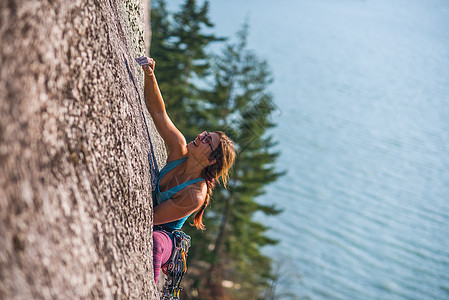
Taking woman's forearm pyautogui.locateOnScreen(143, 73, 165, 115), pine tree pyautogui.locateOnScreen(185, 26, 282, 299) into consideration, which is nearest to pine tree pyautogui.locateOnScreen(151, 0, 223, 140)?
pine tree pyautogui.locateOnScreen(185, 26, 282, 299)

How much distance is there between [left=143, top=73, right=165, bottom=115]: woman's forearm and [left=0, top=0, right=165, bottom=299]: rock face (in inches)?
28.1

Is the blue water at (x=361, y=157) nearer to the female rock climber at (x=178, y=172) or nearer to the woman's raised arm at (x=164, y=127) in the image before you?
the female rock climber at (x=178, y=172)

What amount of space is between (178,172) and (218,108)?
19999mm

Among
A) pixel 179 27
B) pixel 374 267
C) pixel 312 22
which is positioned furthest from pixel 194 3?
pixel 312 22

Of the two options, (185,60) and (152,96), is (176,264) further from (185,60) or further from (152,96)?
(185,60)

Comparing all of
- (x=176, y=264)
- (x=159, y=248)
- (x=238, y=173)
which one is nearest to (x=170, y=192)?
(x=159, y=248)

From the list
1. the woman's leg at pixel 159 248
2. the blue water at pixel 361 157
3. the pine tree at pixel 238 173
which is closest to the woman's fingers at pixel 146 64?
the woman's leg at pixel 159 248

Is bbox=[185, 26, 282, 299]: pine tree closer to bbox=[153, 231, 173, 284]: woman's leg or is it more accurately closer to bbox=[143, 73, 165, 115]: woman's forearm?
bbox=[143, 73, 165, 115]: woman's forearm

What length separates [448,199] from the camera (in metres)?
48.3

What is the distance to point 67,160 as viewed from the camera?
94.6 inches

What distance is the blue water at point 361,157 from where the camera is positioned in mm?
37781

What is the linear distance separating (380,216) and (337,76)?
4504 cm

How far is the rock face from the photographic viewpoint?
1958mm

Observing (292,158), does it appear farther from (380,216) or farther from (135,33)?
(135,33)
